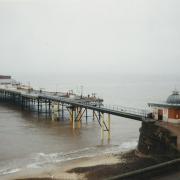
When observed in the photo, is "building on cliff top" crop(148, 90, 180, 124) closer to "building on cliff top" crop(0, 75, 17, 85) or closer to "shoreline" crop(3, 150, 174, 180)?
"shoreline" crop(3, 150, 174, 180)

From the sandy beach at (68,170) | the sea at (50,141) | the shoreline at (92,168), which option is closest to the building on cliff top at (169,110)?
the shoreline at (92,168)

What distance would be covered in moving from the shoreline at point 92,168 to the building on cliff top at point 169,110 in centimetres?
378

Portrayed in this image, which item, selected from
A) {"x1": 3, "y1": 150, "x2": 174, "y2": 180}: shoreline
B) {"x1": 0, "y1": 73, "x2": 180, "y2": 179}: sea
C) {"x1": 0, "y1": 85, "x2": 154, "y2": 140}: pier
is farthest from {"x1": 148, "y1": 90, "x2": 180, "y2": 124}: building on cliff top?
{"x1": 0, "y1": 73, "x2": 180, "y2": 179}: sea

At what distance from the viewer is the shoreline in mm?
21203

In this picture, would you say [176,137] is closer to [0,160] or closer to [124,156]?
[124,156]

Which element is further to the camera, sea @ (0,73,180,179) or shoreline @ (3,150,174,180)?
sea @ (0,73,180,179)

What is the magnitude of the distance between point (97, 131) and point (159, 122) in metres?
13.8

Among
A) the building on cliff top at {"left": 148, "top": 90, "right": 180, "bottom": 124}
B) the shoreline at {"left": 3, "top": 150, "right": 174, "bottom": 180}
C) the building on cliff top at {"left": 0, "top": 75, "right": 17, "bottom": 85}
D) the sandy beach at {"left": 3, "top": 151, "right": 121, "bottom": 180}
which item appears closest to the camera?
the shoreline at {"left": 3, "top": 150, "right": 174, "bottom": 180}

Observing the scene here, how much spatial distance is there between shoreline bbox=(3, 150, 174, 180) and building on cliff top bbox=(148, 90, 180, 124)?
378cm

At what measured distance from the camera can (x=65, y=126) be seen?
4147 centimetres

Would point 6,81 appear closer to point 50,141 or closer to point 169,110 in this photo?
point 50,141

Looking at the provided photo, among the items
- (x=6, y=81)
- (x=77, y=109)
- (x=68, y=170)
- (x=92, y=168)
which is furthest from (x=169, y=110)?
(x=6, y=81)

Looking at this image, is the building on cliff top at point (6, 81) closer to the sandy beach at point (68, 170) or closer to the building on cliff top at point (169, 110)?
the sandy beach at point (68, 170)

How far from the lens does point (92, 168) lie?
22531 millimetres
